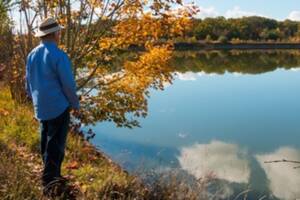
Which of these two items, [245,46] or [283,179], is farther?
[245,46]

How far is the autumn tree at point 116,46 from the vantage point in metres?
11.5

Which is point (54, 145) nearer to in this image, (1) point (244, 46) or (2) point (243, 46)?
(1) point (244, 46)

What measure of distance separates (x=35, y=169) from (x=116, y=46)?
5.23m

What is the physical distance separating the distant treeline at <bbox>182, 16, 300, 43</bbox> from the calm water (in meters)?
79.9

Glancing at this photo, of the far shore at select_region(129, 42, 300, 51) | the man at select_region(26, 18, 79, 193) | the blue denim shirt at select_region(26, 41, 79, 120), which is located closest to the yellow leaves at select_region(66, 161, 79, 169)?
the man at select_region(26, 18, 79, 193)

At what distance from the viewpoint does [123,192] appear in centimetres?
631

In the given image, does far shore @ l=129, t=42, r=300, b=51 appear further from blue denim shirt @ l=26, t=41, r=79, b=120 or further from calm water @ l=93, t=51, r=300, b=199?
blue denim shirt @ l=26, t=41, r=79, b=120

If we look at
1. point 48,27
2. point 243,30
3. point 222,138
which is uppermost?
point 48,27

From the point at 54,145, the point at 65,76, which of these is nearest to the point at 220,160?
the point at 54,145

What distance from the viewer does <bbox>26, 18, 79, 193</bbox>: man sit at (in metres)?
6.11

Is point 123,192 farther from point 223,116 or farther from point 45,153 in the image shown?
point 223,116

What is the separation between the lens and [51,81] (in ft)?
20.3

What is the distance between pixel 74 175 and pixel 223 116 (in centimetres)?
1696

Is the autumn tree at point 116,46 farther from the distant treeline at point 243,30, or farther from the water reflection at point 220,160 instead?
the distant treeline at point 243,30
